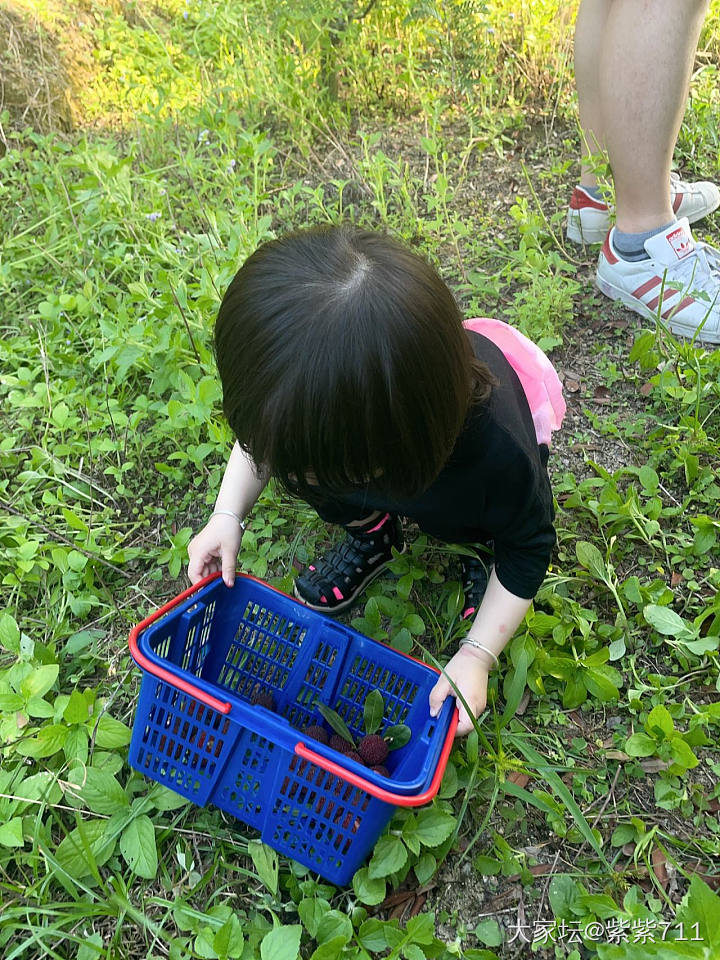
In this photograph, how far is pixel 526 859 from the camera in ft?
3.83

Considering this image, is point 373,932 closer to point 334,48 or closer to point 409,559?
point 409,559

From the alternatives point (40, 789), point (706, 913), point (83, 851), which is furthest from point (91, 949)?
point (706, 913)

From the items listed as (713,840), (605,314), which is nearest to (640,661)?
(713,840)

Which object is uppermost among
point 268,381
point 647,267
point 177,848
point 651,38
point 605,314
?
point 651,38

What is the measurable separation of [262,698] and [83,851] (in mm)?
379

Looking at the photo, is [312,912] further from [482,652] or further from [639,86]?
[639,86]

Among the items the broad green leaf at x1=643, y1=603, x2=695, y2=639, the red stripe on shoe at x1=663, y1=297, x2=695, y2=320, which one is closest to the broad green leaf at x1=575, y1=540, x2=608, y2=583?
the broad green leaf at x1=643, y1=603, x2=695, y2=639

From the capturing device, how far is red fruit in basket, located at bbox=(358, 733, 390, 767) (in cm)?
122

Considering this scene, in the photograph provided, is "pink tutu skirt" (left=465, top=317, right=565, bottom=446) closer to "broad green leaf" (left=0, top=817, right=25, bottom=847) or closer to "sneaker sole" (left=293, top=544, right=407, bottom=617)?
"sneaker sole" (left=293, top=544, right=407, bottom=617)

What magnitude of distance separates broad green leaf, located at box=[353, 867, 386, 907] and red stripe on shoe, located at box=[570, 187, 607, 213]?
187 centimetres

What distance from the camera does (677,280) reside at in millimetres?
1888

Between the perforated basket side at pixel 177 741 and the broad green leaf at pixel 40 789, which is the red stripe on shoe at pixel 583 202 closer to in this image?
the perforated basket side at pixel 177 741

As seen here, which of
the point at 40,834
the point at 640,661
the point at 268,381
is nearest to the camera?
the point at 268,381

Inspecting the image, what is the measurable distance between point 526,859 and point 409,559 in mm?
618
